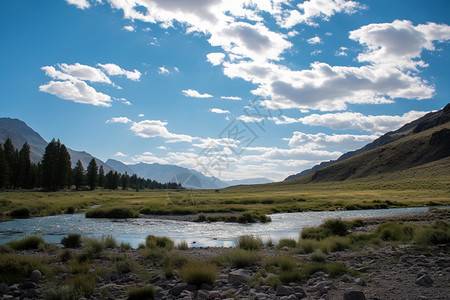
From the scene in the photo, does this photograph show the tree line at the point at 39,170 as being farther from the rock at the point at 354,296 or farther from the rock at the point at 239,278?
the rock at the point at 354,296

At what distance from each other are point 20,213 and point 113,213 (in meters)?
10.4

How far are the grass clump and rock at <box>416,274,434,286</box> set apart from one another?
37743 millimetres

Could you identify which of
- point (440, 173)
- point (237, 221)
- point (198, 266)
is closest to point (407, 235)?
point (198, 266)

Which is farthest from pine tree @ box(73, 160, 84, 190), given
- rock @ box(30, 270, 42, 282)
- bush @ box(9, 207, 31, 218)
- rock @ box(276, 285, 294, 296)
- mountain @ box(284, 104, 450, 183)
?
mountain @ box(284, 104, 450, 183)

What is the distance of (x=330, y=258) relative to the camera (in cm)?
1480

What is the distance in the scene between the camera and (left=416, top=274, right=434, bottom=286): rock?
9.35 metres

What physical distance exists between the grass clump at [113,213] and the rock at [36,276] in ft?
103

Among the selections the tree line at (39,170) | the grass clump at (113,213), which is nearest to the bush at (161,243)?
the grass clump at (113,213)

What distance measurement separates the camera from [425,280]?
9.42m

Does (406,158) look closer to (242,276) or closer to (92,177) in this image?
(92,177)

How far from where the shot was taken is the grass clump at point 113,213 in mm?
41719

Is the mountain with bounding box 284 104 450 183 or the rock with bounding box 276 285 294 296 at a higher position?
the mountain with bounding box 284 104 450 183

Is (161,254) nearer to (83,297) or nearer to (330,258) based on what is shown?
(83,297)

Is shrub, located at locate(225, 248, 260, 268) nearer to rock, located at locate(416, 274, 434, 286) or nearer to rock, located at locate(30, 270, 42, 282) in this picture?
rock, located at locate(416, 274, 434, 286)
